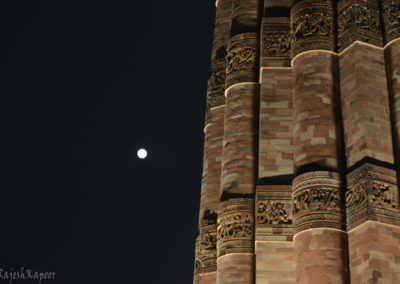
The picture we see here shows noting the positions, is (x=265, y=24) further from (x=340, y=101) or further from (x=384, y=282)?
(x=384, y=282)

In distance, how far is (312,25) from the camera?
528 inches

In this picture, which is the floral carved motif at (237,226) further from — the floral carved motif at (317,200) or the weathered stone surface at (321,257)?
the weathered stone surface at (321,257)

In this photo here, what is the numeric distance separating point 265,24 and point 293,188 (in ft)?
13.3

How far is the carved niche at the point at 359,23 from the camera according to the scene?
42.1 feet

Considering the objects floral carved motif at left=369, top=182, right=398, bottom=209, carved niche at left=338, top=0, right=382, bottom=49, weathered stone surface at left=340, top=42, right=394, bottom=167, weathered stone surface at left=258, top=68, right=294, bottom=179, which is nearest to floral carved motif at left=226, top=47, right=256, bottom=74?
weathered stone surface at left=258, top=68, right=294, bottom=179

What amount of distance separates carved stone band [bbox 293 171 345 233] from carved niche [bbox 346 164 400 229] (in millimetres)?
207

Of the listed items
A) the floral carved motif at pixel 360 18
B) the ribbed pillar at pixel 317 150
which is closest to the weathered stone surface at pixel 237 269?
the ribbed pillar at pixel 317 150

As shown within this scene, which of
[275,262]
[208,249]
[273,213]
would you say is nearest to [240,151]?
[273,213]

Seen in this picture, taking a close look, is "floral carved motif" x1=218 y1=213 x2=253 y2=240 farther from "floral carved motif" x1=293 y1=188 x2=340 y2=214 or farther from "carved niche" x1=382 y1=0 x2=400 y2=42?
"carved niche" x1=382 y1=0 x2=400 y2=42

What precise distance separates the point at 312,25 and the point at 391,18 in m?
1.44

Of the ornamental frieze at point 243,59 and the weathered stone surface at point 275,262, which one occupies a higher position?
the ornamental frieze at point 243,59

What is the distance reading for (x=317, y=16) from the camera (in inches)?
530

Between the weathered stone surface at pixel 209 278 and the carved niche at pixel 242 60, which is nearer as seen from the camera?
the weathered stone surface at pixel 209 278

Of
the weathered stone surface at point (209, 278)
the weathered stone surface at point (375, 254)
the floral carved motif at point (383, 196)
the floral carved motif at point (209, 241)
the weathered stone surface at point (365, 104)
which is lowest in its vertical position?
the weathered stone surface at point (375, 254)
